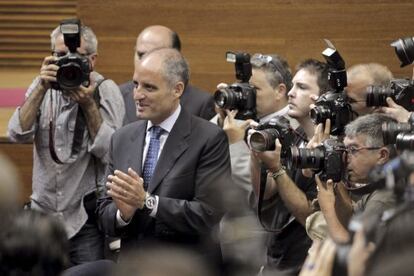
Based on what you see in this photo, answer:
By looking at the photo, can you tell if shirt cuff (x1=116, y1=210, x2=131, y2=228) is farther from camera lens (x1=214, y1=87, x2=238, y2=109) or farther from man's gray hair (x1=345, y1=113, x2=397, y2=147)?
man's gray hair (x1=345, y1=113, x2=397, y2=147)

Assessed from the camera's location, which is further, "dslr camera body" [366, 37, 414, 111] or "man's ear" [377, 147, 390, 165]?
"dslr camera body" [366, 37, 414, 111]

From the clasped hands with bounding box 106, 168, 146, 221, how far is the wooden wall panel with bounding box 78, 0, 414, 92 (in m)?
2.01

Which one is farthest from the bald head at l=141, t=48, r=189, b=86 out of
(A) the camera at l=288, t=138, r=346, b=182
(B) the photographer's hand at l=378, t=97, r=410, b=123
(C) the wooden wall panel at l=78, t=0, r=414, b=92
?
(C) the wooden wall panel at l=78, t=0, r=414, b=92

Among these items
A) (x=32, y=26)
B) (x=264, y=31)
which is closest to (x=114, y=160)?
(x=264, y=31)

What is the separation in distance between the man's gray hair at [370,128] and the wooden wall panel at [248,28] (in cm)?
182

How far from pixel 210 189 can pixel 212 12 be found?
2.02 meters

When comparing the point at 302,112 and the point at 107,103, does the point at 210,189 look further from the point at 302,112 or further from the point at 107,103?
the point at 107,103

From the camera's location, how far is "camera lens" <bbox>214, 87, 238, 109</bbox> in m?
3.96

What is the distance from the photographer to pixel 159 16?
550 centimetres

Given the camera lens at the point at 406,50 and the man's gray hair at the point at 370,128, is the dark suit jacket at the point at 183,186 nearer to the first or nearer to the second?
the man's gray hair at the point at 370,128

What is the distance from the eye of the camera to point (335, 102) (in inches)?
144

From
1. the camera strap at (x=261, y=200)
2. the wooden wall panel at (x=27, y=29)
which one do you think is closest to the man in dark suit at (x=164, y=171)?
the camera strap at (x=261, y=200)

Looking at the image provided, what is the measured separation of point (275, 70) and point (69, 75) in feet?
2.74

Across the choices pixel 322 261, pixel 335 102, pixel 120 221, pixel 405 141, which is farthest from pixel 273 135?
pixel 322 261
